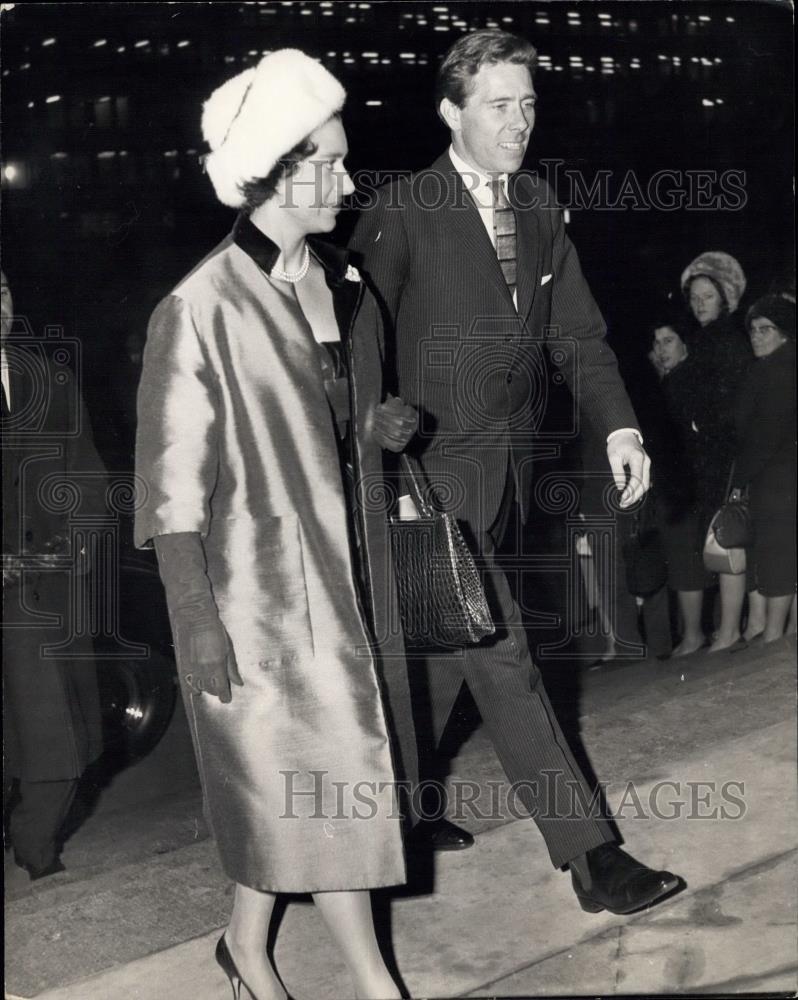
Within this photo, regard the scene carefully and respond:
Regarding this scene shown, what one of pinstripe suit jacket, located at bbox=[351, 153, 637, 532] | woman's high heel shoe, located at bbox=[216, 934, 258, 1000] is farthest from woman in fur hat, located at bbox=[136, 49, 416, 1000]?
pinstripe suit jacket, located at bbox=[351, 153, 637, 532]

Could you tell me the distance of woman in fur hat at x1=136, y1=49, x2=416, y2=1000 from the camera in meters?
2.71

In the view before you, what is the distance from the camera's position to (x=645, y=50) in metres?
3.66

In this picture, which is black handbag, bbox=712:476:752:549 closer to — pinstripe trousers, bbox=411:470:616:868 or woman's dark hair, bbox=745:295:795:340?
woman's dark hair, bbox=745:295:795:340

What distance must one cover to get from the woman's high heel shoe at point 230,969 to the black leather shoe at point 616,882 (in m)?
0.82

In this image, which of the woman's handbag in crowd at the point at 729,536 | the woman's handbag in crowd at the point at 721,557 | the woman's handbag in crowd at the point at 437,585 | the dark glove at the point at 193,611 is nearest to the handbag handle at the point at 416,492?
the woman's handbag in crowd at the point at 437,585

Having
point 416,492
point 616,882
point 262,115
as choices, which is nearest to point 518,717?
point 616,882

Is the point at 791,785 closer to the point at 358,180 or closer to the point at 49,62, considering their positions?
the point at 358,180

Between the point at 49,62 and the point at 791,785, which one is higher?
the point at 49,62

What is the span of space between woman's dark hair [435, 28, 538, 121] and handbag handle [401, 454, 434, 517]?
87 cm

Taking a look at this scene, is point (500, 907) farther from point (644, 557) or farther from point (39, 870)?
point (644, 557)

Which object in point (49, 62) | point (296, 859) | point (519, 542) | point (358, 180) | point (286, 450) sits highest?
point (49, 62)

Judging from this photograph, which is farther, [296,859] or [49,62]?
[49,62]

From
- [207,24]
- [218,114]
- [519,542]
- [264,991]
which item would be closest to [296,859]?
[264,991]

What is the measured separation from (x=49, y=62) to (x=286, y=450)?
3.65 feet
